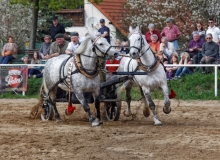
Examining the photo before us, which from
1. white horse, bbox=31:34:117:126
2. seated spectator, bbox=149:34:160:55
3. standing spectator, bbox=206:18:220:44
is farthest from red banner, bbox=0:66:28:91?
white horse, bbox=31:34:117:126

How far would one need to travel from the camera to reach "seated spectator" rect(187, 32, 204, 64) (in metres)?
20.0

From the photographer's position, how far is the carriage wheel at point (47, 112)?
47.1 ft

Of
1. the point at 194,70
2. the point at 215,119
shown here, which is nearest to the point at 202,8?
the point at 194,70

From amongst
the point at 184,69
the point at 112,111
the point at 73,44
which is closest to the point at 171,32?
the point at 184,69

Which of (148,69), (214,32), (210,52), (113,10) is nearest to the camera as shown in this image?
(148,69)

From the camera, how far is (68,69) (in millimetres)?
13031

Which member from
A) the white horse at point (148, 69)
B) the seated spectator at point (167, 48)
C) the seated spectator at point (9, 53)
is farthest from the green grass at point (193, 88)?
the white horse at point (148, 69)

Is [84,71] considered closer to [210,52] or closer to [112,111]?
[112,111]

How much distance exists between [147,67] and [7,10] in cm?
1935

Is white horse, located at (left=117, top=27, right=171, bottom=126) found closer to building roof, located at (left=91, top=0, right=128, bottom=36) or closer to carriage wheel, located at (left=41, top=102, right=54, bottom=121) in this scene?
carriage wheel, located at (left=41, top=102, right=54, bottom=121)

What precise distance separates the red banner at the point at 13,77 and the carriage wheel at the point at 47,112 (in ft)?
19.2

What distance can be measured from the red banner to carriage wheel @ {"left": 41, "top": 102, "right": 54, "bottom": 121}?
19.2ft

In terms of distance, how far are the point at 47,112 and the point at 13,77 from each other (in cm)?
598

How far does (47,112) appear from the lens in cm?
1461
